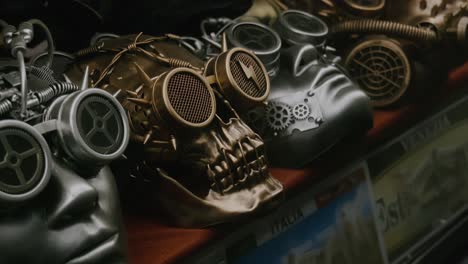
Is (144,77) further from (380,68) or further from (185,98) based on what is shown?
(380,68)

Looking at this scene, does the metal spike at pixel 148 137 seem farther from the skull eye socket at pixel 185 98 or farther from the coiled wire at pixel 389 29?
the coiled wire at pixel 389 29

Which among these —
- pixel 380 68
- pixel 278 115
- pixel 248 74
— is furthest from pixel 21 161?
pixel 380 68

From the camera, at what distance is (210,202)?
749 millimetres

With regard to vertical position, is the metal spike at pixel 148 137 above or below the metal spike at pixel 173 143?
above

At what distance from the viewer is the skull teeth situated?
2.42ft

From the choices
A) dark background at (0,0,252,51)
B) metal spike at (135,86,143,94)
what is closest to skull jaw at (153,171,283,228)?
metal spike at (135,86,143,94)

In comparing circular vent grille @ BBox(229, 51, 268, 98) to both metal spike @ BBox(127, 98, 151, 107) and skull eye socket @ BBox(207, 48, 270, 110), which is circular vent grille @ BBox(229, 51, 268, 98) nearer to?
skull eye socket @ BBox(207, 48, 270, 110)

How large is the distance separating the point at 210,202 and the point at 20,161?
0.87ft

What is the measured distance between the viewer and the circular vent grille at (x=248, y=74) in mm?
772

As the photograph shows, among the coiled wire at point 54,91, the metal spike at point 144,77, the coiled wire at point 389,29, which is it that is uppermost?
the coiled wire at point 54,91

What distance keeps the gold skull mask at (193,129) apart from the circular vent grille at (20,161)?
180 mm

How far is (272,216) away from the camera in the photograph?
922mm

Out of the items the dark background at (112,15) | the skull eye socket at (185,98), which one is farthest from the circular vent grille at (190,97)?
the dark background at (112,15)

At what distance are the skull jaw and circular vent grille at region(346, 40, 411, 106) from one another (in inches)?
15.1
